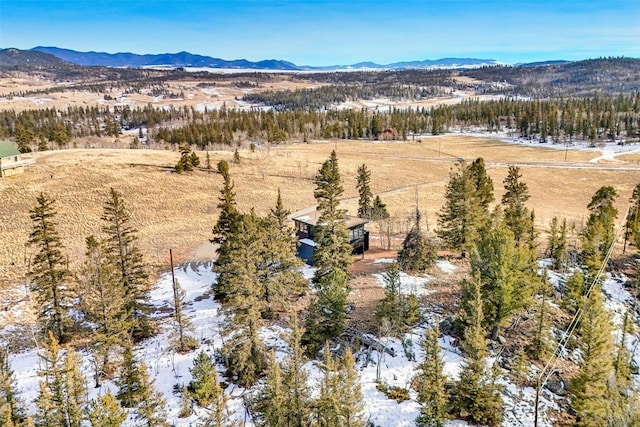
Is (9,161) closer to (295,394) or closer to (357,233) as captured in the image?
(357,233)

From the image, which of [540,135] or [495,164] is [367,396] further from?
[540,135]

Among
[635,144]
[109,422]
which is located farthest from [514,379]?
[635,144]

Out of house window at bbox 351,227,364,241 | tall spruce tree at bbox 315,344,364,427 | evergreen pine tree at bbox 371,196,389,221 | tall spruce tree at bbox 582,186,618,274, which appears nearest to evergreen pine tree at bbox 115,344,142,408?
tall spruce tree at bbox 315,344,364,427

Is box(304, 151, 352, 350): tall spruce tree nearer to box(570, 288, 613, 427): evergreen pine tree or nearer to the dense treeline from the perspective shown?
box(570, 288, 613, 427): evergreen pine tree

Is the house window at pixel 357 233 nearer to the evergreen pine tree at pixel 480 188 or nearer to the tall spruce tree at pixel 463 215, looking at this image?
the tall spruce tree at pixel 463 215

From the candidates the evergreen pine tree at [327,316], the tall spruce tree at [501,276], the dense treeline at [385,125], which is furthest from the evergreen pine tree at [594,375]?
the dense treeline at [385,125]

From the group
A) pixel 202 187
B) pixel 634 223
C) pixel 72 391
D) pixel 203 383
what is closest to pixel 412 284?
pixel 203 383
